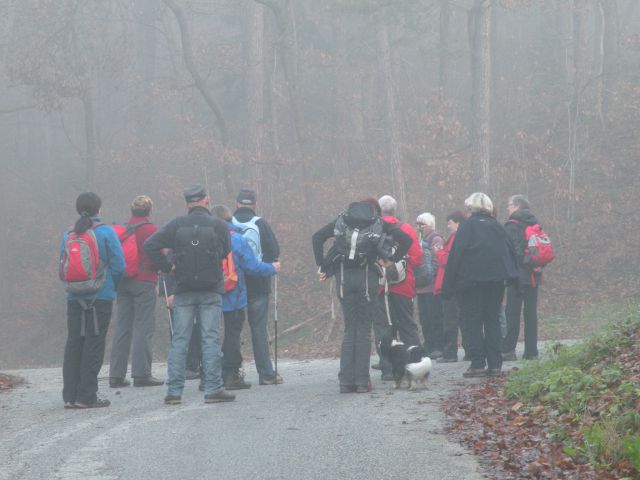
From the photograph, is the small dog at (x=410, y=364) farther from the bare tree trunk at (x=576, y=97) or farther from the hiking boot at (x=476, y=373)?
the bare tree trunk at (x=576, y=97)

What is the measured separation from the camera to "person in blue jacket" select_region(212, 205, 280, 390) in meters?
Result: 12.1

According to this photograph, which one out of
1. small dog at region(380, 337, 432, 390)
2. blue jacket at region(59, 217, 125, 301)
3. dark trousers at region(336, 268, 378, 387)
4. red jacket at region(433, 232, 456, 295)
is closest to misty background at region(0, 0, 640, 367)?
red jacket at region(433, 232, 456, 295)

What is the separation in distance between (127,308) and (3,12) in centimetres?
2154

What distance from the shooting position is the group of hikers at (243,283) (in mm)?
10859

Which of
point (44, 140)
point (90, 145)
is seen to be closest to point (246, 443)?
point (90, 145)

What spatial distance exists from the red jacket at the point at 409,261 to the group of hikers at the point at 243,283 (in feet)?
0.06

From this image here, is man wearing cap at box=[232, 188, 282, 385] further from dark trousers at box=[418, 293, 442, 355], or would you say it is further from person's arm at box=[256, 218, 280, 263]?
dark trousers at box=[418, 293, 442, 355]

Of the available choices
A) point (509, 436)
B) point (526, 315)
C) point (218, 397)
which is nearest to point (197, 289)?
point (218, 397)

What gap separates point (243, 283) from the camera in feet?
40.1

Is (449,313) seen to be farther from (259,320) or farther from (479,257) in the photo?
(259,320)

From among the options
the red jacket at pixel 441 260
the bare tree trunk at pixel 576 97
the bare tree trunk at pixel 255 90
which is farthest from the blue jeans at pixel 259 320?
the bare tree trunk at pixel 255 90

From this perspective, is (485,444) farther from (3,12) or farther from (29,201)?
(29,201)

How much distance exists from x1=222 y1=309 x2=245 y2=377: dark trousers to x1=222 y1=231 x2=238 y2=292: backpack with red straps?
0.35 m

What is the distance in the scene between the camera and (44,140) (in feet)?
133
